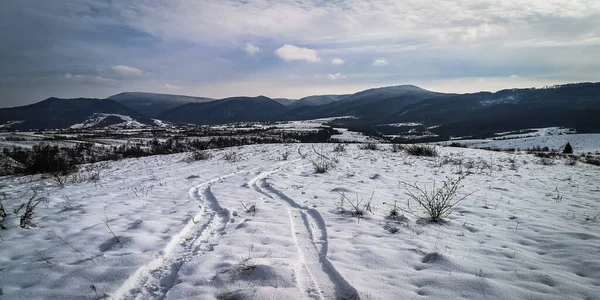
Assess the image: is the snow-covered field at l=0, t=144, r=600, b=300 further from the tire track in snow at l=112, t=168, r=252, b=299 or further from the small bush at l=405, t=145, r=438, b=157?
the small bush at l=405, t=145, r=438, b=157

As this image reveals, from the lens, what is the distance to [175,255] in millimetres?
3693

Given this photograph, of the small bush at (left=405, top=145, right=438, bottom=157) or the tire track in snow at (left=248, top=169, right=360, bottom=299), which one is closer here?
the tire track in snow at (left=248, top=169, right=360, bottom=299)

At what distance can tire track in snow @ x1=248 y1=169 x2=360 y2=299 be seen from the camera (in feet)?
9.52

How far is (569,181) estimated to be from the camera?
32.0ft

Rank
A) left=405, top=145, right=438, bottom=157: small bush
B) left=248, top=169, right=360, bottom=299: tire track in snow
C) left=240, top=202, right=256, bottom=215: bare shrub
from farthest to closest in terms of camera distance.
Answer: left=405, top=145, right=438, bottom=157: small bush < left=240, top=202, right=256, bottom=215: bare shrub < left=248, top=169, right=360, bottom=299: tire track in snow

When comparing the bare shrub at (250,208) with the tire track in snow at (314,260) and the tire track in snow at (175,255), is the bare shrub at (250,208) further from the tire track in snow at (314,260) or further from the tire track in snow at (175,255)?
the tire track in snow at (314,260)

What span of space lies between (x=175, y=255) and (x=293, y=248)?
5.04 ft

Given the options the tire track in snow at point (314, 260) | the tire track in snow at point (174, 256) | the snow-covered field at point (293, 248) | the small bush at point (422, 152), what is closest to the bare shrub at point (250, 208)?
the snow-covered field at point (293, 248)

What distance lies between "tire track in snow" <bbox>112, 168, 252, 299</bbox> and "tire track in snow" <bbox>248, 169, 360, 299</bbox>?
126 centimetres

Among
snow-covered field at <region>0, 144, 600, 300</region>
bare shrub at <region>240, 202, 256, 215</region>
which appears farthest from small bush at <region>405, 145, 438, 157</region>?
bare shrub at <region>240, 202, 256, 215</region>

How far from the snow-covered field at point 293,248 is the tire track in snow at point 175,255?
2cm

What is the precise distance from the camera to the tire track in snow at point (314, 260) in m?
2.90

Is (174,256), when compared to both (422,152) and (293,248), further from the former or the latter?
(422,152)

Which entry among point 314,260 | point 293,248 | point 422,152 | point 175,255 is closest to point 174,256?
point 175,255
